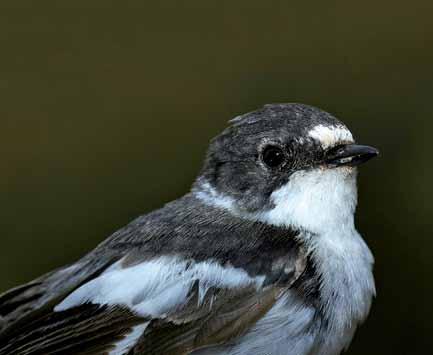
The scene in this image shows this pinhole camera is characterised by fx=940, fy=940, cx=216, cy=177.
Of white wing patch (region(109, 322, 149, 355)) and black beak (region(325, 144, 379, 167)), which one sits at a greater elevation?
black beak (region(325, 144, 379, 167))

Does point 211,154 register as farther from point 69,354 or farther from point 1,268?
point 1,268

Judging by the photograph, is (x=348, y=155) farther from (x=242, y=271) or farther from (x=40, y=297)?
(x=40, y=297)

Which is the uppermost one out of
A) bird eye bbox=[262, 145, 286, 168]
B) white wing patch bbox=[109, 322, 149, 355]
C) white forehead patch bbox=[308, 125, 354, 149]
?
white forehead patch bbox=[308, 125, 354, 149]

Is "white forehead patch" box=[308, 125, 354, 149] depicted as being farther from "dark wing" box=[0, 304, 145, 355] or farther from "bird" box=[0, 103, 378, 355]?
"dark wing" box=[0, 304, 145, 355]

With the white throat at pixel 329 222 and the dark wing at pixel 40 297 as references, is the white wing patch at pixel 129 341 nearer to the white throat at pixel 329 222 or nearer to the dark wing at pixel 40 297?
the dark wing at pixel 40 297

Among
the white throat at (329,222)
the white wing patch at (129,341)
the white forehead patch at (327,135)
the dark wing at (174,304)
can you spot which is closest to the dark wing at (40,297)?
the dark wing at (174,304)

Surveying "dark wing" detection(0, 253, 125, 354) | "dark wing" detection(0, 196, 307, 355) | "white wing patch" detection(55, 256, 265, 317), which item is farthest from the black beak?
"dark wing" detection(0, 253, 125, 354)

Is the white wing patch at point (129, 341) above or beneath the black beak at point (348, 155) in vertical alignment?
beneath
